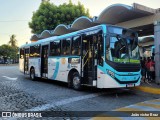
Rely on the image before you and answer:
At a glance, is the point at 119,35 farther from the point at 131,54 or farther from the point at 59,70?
the point at 59,70

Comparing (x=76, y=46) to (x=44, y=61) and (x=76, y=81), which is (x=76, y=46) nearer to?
(x=76, y=81)

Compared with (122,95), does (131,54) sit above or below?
above

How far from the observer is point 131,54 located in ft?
36.4

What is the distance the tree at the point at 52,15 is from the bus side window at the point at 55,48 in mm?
14786

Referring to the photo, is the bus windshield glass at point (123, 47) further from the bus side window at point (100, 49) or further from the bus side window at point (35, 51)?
the bus side window at point (35, 51)

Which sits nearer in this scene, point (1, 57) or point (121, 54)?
point (121, 54)

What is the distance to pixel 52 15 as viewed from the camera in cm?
2989

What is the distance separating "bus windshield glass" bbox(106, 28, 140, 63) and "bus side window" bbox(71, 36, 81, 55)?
2.16m

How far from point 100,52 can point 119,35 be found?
1233 mm

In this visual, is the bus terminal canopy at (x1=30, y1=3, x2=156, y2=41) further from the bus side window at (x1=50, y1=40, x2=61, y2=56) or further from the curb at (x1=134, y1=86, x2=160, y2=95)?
the curb at (x1=134, y1=86, x2=160, y2=95)

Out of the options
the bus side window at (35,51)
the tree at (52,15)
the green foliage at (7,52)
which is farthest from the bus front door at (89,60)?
the green foliage at (7,52)

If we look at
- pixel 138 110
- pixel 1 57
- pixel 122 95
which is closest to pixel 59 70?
pixel 122 95

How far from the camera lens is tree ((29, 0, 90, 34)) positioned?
97.9ft

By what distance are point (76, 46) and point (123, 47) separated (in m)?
2.65
